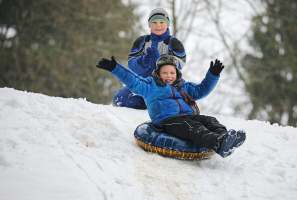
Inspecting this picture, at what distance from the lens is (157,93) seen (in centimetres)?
296

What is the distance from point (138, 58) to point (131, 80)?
1.41 m

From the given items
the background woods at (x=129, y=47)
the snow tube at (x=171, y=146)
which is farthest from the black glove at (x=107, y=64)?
the background woods at (x=129, y=47)

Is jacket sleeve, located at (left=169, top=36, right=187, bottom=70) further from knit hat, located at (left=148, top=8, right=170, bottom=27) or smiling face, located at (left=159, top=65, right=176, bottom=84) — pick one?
smiling face, located at (left=159, top=65, right=176, bottom=84)

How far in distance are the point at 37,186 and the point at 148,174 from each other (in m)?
0.91

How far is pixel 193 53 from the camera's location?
12.4 metres

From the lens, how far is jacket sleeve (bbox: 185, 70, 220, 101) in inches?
122

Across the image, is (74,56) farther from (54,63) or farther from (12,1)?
(12,1)

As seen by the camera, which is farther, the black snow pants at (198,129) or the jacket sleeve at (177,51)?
the jacket sleeve at (177,51)

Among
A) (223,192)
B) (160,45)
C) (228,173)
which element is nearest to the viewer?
(223,192)

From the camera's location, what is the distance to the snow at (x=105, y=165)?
1870 millimetres

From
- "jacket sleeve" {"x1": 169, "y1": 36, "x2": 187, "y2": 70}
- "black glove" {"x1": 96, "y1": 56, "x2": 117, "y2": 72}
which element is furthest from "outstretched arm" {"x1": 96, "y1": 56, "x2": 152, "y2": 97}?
"jacket sleeve" {"x1": 169, "y1": 36, "x2": 187, "y2": 70}

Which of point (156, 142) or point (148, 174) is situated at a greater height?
point (156, 142)

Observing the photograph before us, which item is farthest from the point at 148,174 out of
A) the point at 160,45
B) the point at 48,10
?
the point at 48,10

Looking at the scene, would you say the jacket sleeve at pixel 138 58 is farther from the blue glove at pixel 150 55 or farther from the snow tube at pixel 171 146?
the snow tube at pixel 171 146
